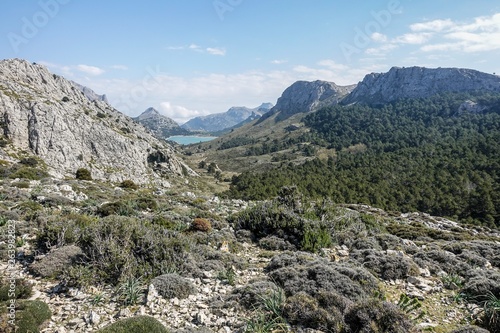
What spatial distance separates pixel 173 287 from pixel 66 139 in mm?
72724

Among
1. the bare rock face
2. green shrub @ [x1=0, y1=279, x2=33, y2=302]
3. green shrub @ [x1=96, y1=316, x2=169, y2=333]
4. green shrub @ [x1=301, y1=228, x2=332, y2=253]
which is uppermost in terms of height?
the bare rock face

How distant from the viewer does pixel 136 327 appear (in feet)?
20.9

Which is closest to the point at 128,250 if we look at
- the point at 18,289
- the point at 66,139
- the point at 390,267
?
the point at 18,289

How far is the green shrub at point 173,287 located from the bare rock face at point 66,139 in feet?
175

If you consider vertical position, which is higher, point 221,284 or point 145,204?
point 145,204

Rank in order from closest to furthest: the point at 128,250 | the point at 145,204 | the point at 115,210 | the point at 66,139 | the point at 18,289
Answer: the point at 18,289, the point at 128,250, the point at 115,210, the point at 145,204, the point at 66,139

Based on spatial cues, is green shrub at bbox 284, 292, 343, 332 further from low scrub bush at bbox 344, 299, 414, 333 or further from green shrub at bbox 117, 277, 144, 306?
green shrub at bbox 117, 277, 144, 306

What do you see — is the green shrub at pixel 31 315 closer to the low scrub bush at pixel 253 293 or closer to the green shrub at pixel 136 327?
the green shrub at pixel 136 327

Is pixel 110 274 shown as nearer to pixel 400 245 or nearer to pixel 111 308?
pixel 111 308

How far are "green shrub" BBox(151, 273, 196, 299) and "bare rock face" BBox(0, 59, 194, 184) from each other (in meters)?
53.5

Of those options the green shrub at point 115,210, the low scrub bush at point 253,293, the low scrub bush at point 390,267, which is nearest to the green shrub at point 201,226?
the green shrub at point 115,210

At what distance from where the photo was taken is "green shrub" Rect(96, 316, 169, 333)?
20.6ft

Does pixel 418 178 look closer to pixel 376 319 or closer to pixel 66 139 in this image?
pixel 376 319

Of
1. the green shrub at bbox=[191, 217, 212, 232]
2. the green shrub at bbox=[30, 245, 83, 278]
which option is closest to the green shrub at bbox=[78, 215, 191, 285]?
the green shrub at bbox=[30, 245, 83, 278]
